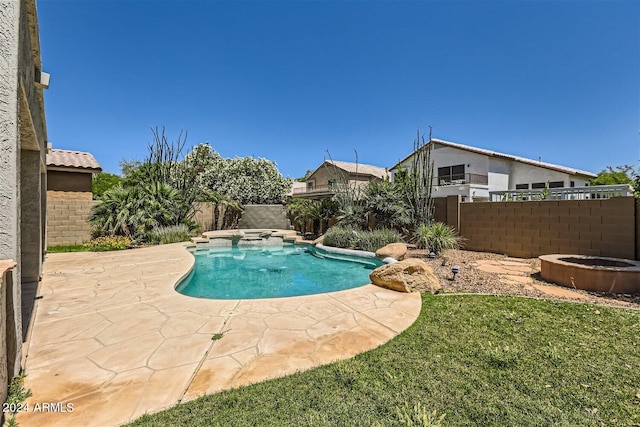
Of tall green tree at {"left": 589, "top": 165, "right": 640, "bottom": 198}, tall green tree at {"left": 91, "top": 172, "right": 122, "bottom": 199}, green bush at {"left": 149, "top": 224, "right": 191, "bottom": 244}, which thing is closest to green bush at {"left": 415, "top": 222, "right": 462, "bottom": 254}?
green bush at {"left": 149, "top": 224, "right": 191, "bottom": 244}

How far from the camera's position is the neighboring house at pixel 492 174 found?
68.0 feet

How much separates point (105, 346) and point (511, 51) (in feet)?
51.9

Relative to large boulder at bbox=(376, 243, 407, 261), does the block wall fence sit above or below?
above

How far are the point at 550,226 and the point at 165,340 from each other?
413 inches

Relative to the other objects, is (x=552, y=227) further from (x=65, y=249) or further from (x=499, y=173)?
(x=65, y=249)

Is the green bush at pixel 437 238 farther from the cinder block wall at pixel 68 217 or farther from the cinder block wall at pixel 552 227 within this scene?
the cinder block wall at pixel 68 217

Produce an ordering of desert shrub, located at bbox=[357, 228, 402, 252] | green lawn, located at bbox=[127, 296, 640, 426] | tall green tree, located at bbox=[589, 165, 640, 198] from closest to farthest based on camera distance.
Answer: green lawn, located at bbox=[127, 296, 640, 426] < desert shrub, located at bbox=[357, 228, 402, 252] < tall green tree, located at bbox=[589, 165, 640, 198]

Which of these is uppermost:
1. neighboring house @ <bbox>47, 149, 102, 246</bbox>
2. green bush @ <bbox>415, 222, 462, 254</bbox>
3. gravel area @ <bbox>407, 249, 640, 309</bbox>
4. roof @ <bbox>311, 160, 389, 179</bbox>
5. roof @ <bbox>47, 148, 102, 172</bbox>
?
roof @ <bbox>311, 160, 389, 179</bbox>

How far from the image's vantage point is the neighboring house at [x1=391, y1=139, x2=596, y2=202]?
816 inches

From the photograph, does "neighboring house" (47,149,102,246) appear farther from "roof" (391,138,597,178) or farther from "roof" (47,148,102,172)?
"roof" (391,138,597,178)

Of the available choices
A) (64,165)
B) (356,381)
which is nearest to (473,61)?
(356,381)

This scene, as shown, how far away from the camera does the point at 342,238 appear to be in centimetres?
1170

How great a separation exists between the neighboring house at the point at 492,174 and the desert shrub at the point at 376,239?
11.2 m

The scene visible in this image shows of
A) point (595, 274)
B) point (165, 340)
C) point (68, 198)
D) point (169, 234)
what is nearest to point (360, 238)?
point (595, 274)
